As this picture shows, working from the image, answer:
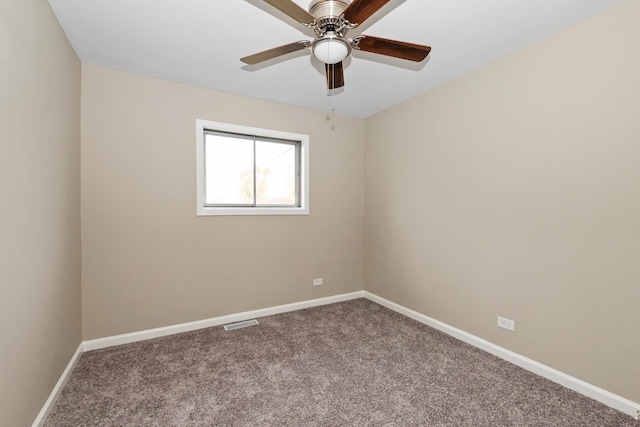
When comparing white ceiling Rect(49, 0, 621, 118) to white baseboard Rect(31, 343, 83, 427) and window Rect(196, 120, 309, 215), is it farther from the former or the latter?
white baseboard Rect(31, 343, 83, 427)

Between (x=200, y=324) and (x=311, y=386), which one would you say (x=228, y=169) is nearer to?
(x=200, y=324)

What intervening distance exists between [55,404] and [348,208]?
325 centimetres

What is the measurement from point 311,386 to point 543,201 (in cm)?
220

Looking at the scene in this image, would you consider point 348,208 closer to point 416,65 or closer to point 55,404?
point 416,65

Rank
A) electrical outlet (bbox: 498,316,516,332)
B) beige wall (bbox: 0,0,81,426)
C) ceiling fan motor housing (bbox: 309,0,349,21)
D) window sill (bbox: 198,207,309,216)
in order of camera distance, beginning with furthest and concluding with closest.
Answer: window sill (bbox: 198,207,309,216)
electrical outlet (bbox: 498,316,516,332)
ceiling fan motor housing (bbox: 309,0,349,21)
beige wall (bbox: 0,0,81,426)

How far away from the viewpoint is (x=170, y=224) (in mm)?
2887

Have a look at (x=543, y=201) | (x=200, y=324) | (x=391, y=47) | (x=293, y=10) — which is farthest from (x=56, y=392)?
(x=543, y=201)

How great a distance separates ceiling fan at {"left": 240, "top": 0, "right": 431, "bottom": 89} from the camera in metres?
1.40

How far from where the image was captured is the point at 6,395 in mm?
1304

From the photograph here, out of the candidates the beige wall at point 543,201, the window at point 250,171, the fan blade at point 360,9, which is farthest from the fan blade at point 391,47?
the window at point 250,171

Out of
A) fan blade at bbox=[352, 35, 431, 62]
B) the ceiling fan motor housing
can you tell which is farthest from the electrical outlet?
the ceiling fan motor housing

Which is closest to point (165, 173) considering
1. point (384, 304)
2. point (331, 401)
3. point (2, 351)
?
point (2, 351)

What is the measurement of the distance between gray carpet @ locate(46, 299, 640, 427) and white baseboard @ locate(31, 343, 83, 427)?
0.04 metres

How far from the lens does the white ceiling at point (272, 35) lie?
72.7 inches
